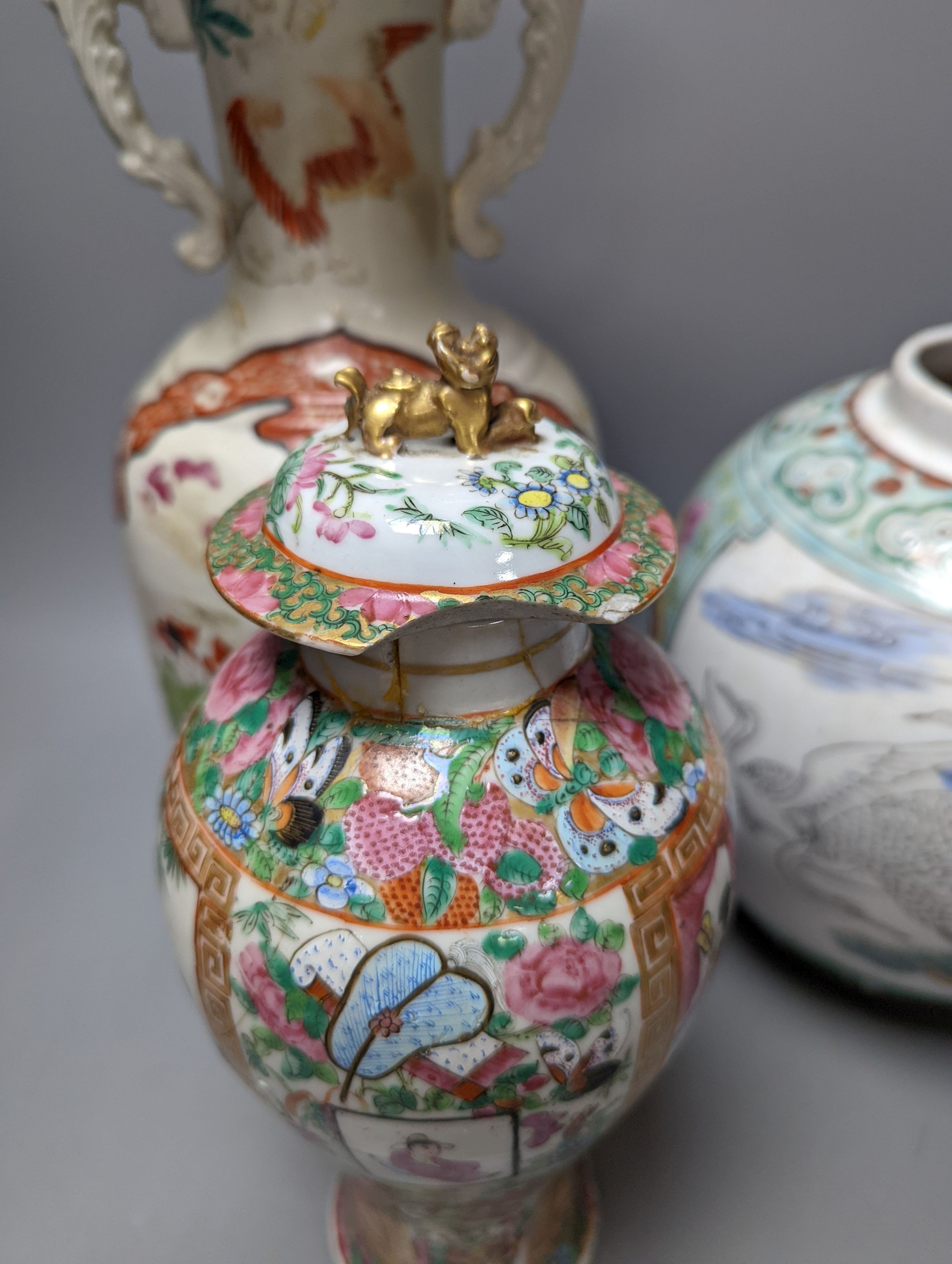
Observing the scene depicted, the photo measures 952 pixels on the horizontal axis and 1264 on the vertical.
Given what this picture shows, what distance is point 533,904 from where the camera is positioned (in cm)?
85

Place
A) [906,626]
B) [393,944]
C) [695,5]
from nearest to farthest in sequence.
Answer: [393,944]
[906,626]
[695,5]

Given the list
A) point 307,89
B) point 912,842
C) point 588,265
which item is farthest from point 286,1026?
point 588,265

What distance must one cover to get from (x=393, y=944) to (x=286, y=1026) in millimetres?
115

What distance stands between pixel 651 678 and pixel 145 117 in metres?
0.89

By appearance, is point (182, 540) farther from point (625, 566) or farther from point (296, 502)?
point (625, 566)

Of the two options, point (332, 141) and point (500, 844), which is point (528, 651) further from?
point (332, 141)

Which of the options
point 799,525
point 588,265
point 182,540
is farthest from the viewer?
point 588,265

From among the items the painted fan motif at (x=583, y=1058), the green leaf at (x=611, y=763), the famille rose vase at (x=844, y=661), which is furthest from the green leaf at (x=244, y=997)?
A: the famille rose vase at (x=844, y=661)

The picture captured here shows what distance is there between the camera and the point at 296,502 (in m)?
0.89

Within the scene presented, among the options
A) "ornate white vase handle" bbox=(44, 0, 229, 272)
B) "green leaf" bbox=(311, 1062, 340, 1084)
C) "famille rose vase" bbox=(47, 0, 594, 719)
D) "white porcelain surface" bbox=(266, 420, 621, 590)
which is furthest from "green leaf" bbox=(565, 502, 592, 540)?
"ornate white vase handle" bbox=(44, 0, 229, 272)

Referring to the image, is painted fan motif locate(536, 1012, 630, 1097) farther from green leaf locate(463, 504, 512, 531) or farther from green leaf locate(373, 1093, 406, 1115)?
green leaf locate(463, 504, 512, 531)

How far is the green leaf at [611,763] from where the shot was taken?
0.90 metres

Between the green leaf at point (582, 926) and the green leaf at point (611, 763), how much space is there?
4.1 inches

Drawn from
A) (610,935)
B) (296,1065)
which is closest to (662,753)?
(610,935)
